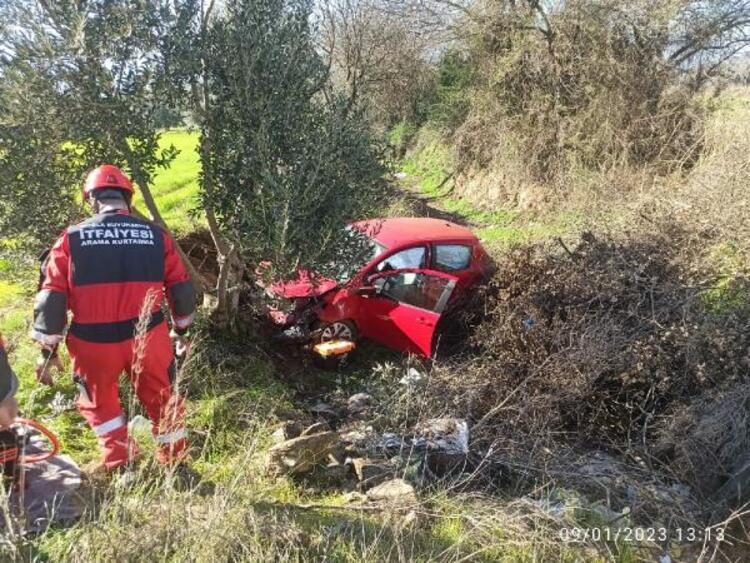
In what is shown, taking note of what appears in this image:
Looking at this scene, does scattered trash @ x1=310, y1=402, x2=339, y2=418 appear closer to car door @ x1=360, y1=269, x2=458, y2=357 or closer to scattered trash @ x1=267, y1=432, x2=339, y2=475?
car door @ x1=360, y1=269, x2=458, y2=357

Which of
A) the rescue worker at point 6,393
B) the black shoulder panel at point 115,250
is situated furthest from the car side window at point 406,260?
the rescue worker at point 6,393

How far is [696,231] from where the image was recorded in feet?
24.7

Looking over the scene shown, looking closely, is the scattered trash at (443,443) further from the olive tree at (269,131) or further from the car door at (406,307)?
the olive tree at (269,131)

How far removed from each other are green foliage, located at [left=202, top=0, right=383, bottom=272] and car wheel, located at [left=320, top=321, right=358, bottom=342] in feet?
5.36

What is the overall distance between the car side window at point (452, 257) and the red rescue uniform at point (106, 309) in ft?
14.2

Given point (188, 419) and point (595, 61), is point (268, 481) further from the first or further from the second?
point (595, 61)

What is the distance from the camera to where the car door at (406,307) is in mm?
6516

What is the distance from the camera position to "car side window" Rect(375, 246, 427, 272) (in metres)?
7.01

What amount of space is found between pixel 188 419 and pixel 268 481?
47.2 inches

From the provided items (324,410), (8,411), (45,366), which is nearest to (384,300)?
(324,410)

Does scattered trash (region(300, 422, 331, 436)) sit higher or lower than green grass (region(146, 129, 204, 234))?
lower

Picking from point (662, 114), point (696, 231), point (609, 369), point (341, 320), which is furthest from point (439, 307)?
point (662, 114)

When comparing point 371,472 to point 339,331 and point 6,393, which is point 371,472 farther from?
point 339,331
